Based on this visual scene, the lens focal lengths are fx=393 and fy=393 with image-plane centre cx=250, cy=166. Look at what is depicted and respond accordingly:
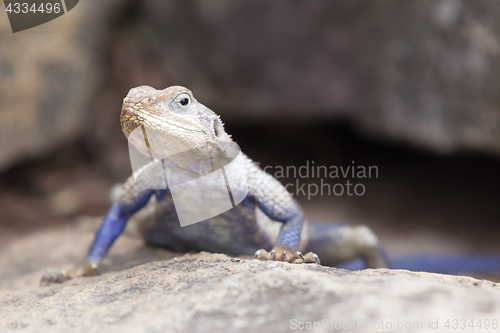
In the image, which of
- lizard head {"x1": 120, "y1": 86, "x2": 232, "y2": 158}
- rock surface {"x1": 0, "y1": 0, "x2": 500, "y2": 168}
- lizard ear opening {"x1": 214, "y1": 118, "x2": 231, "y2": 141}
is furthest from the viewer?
rock surface {"x1": 0, "y1": 0, "x2": 500, "y2": 168}

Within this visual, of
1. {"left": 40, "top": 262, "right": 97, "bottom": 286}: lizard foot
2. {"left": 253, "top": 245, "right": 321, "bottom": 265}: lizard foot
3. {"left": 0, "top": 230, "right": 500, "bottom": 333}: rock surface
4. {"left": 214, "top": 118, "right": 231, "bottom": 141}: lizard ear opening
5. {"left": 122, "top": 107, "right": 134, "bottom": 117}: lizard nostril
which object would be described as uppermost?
{"left": 122, "top": 107, "right": 134, "bottom": 117}: lizard nostril

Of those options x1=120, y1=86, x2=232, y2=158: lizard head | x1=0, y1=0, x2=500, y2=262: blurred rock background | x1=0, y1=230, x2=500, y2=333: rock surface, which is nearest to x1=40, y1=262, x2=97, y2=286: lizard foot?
x1=0, y1=230, x2=500, y2=333: rock surface

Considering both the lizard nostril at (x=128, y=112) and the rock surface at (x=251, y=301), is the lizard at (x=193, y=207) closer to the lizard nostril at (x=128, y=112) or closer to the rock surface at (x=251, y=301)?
the lizard nostril at (x=128, y=112)

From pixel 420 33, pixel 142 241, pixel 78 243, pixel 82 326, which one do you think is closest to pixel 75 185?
pixel 78 243

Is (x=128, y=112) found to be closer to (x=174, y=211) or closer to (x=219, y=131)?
(x=219, y=131)

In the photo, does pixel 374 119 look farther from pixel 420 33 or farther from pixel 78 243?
pixel 78 243

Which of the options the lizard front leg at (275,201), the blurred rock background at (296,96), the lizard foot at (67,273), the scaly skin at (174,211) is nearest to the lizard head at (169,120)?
the scaly skin at (174,211)

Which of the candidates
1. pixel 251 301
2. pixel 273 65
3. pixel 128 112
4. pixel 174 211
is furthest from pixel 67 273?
pixel 273 65

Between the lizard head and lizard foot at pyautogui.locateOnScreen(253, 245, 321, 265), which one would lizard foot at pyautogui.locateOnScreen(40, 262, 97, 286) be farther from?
lizard foot at pyautogui.locateOnScreen(253, 245, 321, 265)
